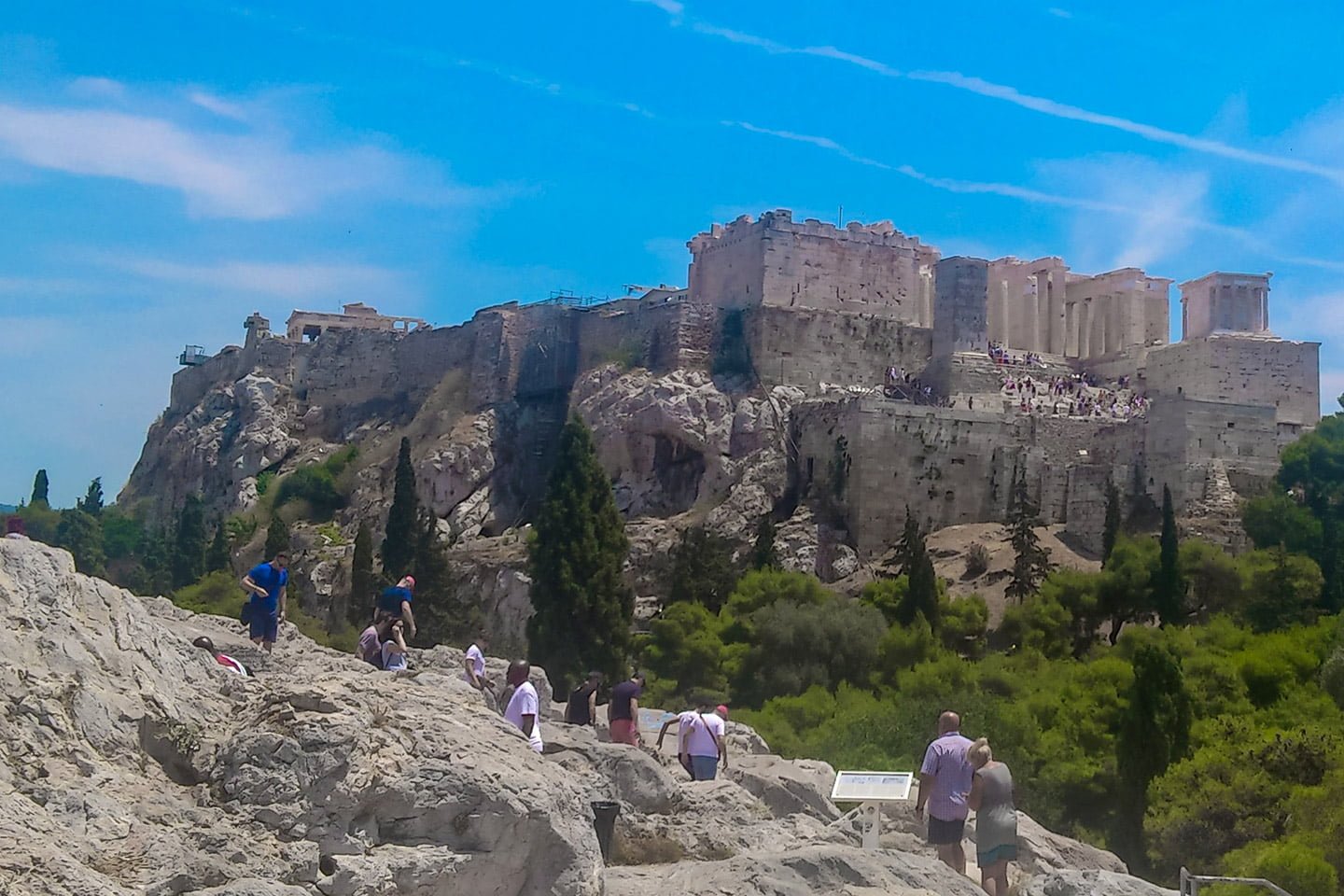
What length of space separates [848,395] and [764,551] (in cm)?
774

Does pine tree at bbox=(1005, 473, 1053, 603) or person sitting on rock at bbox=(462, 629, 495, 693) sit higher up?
pine tree at bbox=(1005, 473, 1053, 603)

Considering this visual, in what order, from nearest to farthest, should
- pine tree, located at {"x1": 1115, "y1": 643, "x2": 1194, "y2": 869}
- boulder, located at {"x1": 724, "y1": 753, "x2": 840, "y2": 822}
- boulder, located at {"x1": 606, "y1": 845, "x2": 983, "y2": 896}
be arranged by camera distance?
boulder, located at {"x1": 606, "y1": 845, "x2": 983, "y2": 896}, boulder, located at {"x1": 724, "y1": 753, "x2": 840, "y2": 822}, pine tree, located at {"x1": 1115, "y1": 643, "x2": 1194, "y2": 869}

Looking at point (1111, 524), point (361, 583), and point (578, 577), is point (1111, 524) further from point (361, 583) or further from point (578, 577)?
point (361, 583)

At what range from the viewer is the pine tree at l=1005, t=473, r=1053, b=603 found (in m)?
32.3

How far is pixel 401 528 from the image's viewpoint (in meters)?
37.1

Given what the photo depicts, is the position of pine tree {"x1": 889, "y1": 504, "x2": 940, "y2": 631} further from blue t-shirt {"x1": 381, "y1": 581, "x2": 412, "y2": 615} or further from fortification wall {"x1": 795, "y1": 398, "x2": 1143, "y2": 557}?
blue t-shirt {"x1": 381, "y1": 581, "x2": 412, "y2": 615}

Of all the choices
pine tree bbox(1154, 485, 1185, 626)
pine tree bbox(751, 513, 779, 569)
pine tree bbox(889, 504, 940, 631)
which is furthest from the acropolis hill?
pine tree bbox(889, 504, 940, 631)

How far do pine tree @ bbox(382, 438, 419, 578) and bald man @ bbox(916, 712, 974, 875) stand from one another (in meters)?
26.5

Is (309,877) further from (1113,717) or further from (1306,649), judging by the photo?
(1306,649)

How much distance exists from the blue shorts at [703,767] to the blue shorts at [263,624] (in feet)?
10.3

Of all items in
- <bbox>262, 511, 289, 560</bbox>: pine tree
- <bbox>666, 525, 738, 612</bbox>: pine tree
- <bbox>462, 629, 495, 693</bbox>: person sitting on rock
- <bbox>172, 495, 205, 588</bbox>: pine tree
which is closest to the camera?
<bbox>462, 629, 495, 693</bbox>: person sitting on rock

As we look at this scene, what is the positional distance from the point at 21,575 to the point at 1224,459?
3259 centimetres

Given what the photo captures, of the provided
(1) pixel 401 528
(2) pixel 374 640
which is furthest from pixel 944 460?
(2) pixel 374 640

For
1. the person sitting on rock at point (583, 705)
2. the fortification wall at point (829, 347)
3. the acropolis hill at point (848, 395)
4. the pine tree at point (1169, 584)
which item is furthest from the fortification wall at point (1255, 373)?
the person sitting on rock at point (583, 705)
